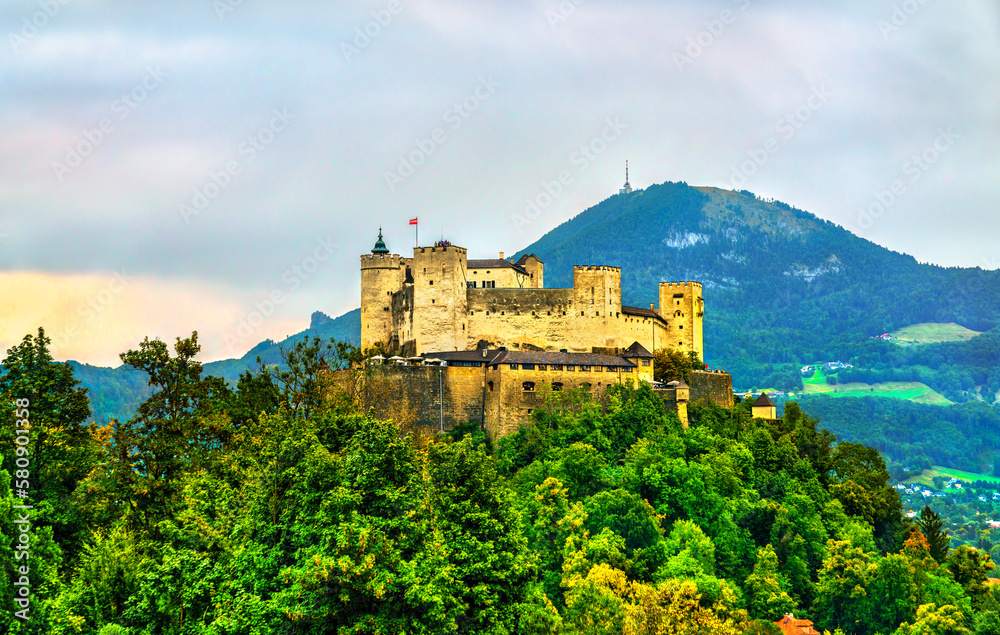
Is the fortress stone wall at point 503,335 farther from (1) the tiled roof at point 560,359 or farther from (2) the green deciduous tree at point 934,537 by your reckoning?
(2) the green deciduous tree at point 934,537

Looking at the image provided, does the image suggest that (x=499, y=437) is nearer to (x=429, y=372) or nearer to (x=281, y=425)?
(x=429, y=372)

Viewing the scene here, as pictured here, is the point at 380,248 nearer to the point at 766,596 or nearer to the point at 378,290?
the point at 378,290

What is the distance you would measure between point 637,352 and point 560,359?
9.21 meters

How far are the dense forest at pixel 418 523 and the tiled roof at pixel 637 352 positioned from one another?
6077 mm

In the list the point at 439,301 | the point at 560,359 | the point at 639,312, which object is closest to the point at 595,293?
the point at 639,312

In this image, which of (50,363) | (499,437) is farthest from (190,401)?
(499,437)

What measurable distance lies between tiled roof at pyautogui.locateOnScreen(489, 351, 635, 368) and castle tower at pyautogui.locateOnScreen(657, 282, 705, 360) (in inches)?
695

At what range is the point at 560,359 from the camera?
7306 centimetres

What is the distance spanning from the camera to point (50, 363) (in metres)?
40.6

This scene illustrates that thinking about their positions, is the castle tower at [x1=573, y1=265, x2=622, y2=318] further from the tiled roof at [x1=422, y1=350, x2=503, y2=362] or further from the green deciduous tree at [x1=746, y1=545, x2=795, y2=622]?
the green deciduous tree at [x1=746, y1=545, x2=795, y2=622]

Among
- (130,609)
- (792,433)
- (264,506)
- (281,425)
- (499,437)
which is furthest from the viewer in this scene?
(792,433)

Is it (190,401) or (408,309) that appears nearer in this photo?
(190,401)

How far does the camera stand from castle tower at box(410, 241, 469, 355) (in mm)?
80812

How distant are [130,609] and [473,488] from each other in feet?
35.7
